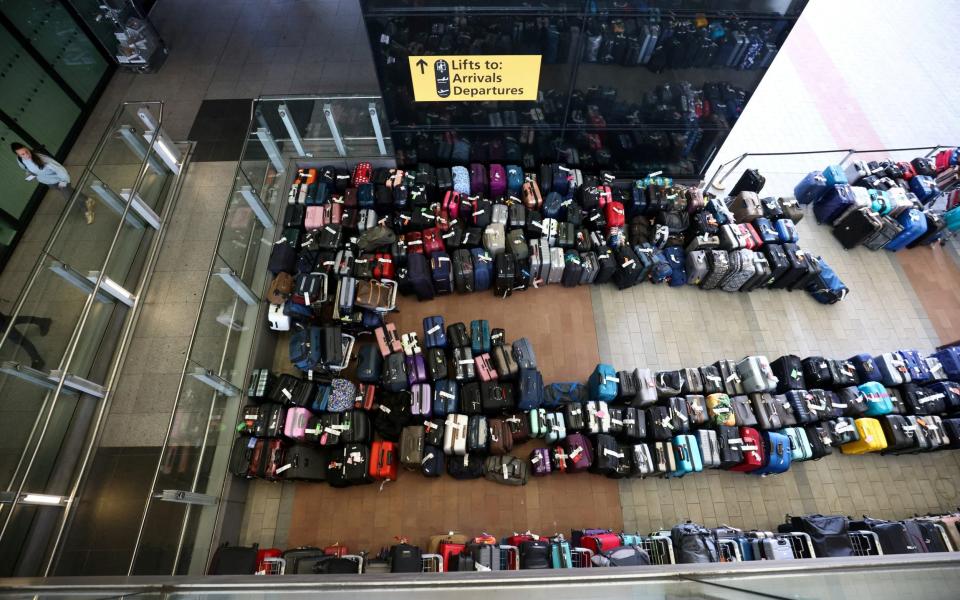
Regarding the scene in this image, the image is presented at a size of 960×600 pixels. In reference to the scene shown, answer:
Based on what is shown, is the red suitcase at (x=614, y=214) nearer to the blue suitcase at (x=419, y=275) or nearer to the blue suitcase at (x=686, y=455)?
the blue suitcase at (x=419, y=275)

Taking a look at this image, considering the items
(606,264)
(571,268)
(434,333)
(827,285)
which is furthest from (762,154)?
(434,333)

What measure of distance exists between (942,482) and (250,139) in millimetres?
13711

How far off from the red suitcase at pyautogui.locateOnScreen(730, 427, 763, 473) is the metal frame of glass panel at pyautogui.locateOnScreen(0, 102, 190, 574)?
9399 millimetres

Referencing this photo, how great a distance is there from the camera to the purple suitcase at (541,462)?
7523mm

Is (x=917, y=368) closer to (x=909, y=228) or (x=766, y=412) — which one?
(x=766, y=412)

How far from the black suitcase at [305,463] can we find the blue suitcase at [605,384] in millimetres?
4567

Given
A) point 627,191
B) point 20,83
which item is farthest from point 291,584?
point 20,83

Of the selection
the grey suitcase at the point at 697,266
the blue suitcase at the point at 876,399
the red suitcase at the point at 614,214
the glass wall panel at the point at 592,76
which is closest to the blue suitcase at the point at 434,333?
the glass wall panel at the point at 592,76

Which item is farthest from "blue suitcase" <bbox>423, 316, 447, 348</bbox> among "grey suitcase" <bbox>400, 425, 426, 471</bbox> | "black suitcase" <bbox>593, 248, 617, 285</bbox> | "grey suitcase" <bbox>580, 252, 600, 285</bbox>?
"black suitcase" <bbox>593, 248, 617, 285</bbox>

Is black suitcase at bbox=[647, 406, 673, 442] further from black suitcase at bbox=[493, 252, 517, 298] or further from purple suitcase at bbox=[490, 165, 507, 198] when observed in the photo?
purple suitcase at bbox=[490, 165, 507, 198]

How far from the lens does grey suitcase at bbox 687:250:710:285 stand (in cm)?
930

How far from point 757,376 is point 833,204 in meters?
5.10

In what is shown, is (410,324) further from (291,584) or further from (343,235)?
(291,584)

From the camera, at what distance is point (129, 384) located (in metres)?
8.00
